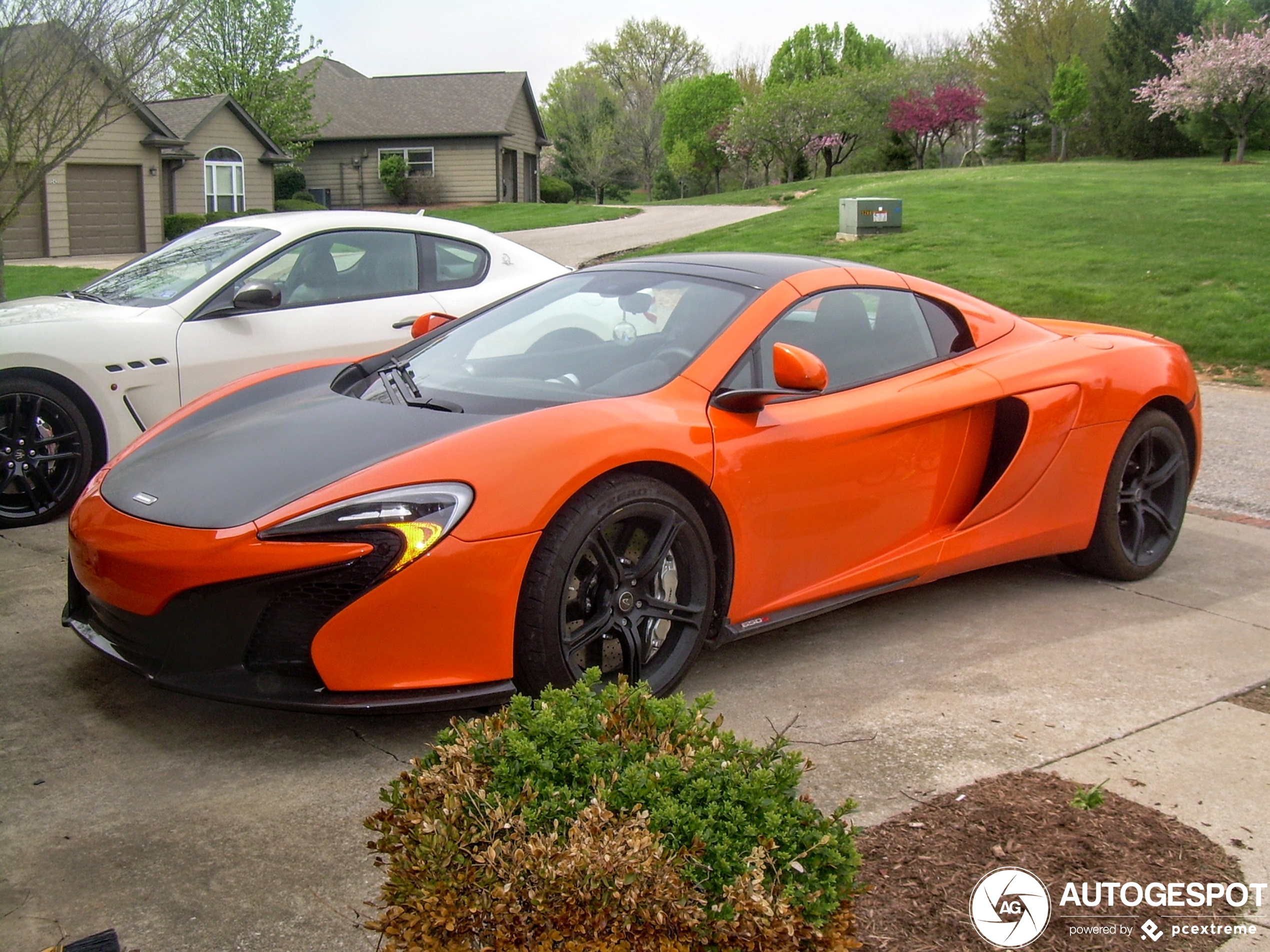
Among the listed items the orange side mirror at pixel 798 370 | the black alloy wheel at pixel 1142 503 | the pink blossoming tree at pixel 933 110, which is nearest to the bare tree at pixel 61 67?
the orange side mirror at pixel 798 370

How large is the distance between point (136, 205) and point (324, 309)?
27.8m

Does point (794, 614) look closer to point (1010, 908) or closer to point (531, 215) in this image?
point (1010, 908)

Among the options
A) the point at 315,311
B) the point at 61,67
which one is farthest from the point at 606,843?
the point at 61,67

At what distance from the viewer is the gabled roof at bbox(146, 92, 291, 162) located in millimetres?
33625

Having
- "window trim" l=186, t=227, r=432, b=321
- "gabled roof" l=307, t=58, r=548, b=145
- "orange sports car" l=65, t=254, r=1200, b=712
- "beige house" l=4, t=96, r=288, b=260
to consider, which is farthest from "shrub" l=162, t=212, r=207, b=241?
"orange sports car" l=65, t=254, r=1200, b=712

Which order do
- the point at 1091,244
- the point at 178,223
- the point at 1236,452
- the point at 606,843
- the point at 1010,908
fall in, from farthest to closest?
the point at 178,223 → the point at 1091,244 → the point at 1236,452 → the point at 1010,908 → the point at 606,843

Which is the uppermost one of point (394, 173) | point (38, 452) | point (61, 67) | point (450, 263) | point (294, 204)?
point (394, 173)

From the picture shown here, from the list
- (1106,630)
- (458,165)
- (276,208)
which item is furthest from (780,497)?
(458,165)

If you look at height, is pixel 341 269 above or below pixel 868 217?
below

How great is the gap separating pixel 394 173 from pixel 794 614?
142 ft

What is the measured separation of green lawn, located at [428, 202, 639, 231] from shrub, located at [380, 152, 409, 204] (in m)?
5.98

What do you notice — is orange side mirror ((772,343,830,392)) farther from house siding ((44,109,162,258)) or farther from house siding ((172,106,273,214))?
house siding ((172,106,273,214))

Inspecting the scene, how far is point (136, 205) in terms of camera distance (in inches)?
1227

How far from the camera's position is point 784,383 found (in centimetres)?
379
